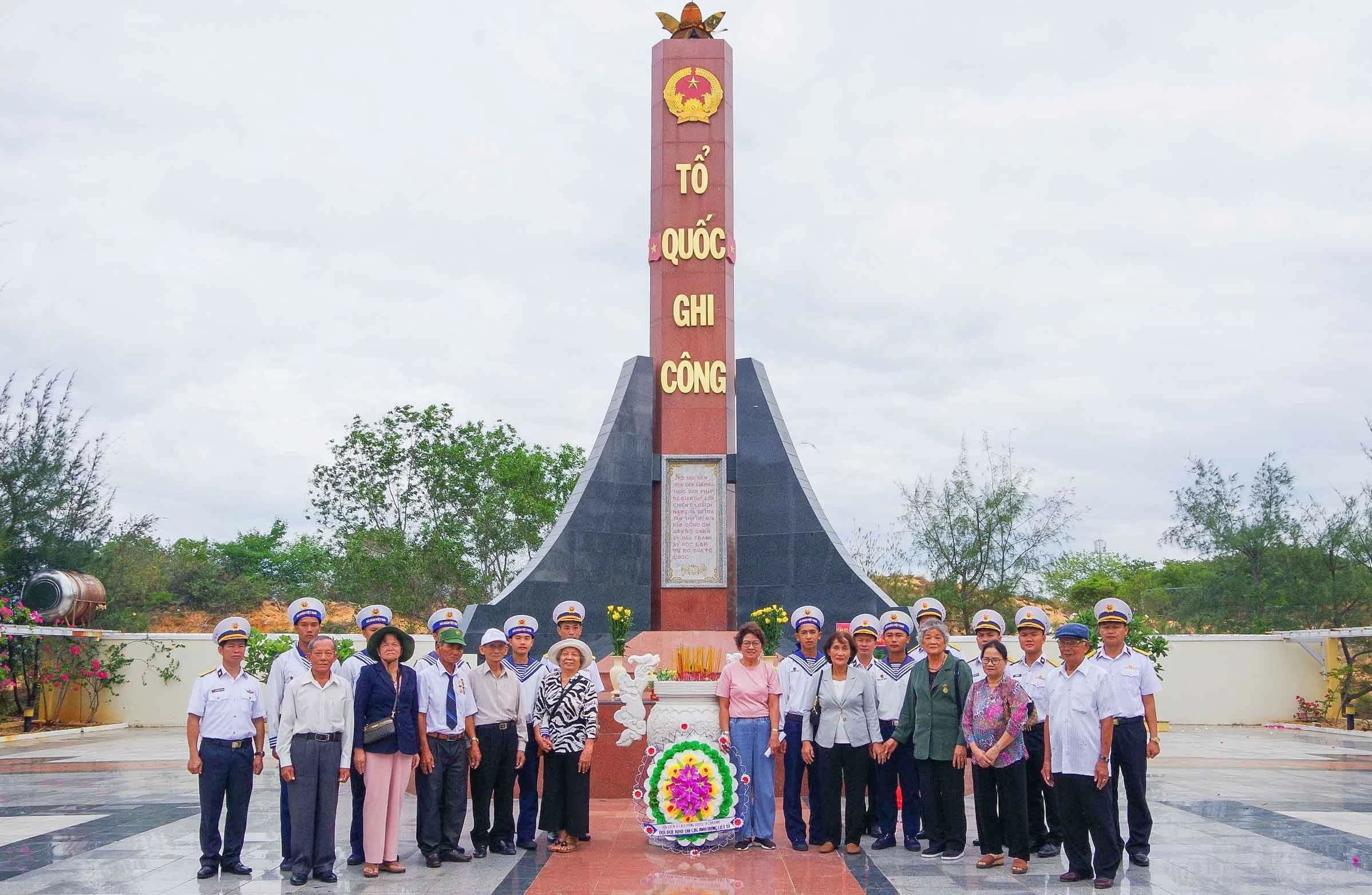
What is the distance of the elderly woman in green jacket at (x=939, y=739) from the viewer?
6.54 meters

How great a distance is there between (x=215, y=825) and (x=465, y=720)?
1.39 meters

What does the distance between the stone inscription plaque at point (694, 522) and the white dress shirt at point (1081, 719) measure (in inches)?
286

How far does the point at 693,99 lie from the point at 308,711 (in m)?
9.71

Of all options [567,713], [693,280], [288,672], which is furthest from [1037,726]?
[693,280]

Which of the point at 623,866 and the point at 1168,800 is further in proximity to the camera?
the point at 1168,800

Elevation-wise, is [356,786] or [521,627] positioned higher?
[521,627]

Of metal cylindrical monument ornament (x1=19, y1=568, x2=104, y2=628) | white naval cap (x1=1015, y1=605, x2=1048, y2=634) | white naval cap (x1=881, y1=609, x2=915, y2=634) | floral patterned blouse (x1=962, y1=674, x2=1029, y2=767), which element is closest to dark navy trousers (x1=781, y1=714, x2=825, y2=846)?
white naval cap (x1=881, y1=609, x2=915, y2=634)

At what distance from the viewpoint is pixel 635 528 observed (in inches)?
542

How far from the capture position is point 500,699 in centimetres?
684

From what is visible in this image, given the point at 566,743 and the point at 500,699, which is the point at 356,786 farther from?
the point at 566,743

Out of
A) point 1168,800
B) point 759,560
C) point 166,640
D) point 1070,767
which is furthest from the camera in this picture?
point 166,640

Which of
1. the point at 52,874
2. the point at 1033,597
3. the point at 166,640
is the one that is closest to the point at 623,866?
the point at 52,874

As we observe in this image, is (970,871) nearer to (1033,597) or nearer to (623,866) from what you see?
(623,866)

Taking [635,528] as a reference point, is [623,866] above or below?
below
